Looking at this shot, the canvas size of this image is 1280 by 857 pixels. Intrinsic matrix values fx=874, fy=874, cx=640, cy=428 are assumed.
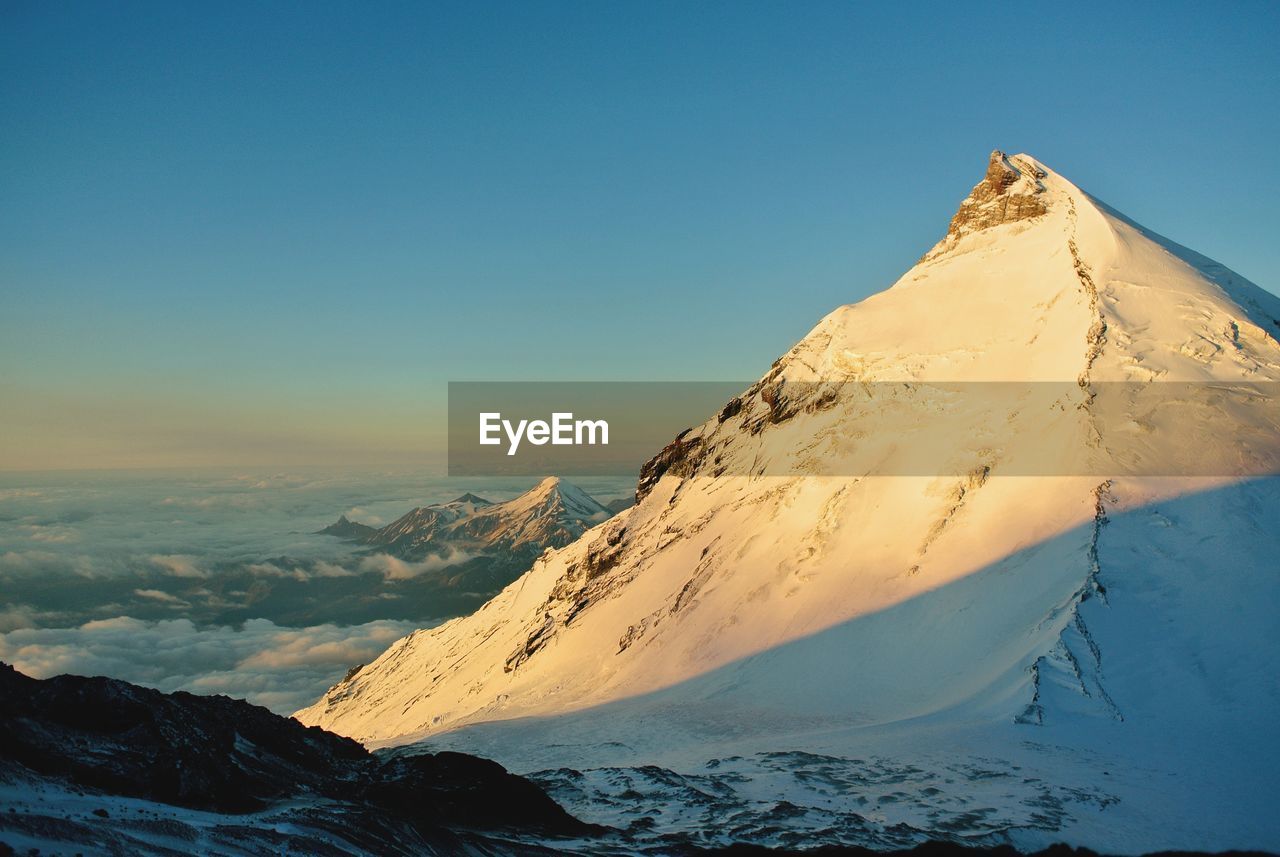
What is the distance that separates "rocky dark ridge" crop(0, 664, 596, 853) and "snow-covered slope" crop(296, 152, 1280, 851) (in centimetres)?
823

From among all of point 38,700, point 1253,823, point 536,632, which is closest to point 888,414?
point 536,632

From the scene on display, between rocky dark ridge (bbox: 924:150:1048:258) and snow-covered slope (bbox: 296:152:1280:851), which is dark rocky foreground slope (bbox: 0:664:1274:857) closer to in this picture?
snow-covered slope (bbox: 296:152:1280:851)

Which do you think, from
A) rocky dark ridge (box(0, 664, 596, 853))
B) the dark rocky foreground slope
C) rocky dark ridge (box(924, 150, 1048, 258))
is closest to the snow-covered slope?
rocky dark ridge (box(924, 150, 1048, 258))

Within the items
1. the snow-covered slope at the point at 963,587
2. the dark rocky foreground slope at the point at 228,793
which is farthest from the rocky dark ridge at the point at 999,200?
the dark rocky foreground slope at the point at 228,793

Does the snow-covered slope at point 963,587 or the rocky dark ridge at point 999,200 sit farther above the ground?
the rocky dark ridge at point 999,200

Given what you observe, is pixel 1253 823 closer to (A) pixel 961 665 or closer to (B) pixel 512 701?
(A) pixel 961 665

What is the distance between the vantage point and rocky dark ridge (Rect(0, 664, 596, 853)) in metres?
27.6

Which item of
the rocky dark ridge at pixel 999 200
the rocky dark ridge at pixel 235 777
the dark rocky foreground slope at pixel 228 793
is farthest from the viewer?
the rocky dark ridge at pixel 999 200

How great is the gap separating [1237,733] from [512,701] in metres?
61.6

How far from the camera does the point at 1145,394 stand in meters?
75.5

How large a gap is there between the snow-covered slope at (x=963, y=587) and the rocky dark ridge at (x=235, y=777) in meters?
8.23

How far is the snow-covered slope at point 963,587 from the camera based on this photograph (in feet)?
150

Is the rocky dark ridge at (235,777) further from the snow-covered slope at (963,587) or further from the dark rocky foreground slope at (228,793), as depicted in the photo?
the snow-covered slope at (963,587)

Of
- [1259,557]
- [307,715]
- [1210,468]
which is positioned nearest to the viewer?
[1259,557]
